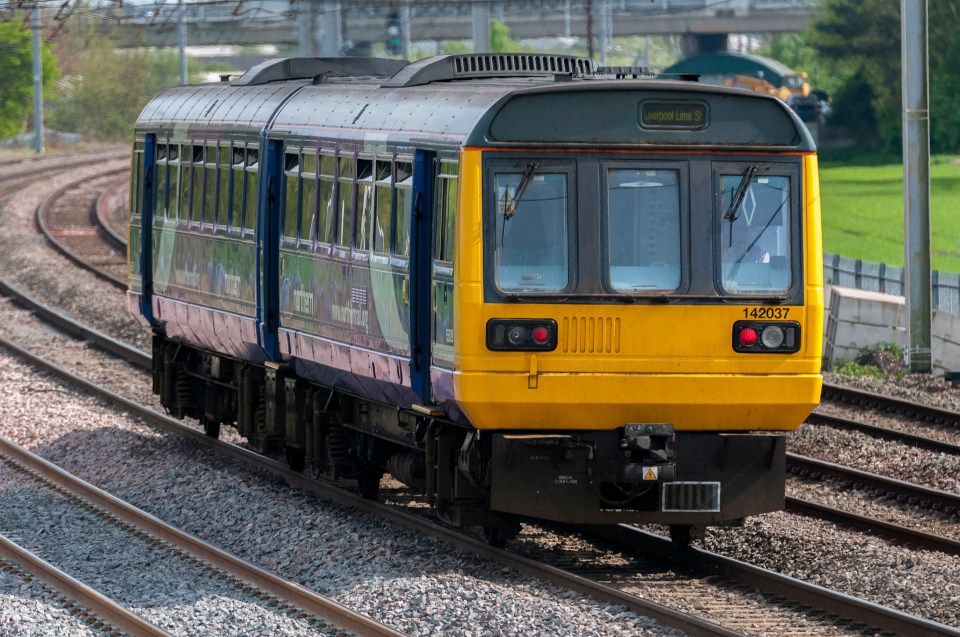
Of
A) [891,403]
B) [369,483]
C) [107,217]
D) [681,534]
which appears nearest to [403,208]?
[681,534]

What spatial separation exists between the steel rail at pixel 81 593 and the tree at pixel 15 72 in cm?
6126

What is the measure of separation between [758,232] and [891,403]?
7684 mm

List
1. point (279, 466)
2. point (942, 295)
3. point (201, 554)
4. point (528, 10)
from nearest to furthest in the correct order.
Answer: point (201, 554) < point (279, 466) < point (942, 295) < point (528, 10)

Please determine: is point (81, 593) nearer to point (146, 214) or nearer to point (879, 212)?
point (146, 214)

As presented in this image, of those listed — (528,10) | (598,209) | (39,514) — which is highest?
(528,10)

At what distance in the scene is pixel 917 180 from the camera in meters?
20.9

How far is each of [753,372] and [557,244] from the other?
1.36 metres

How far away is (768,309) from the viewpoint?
1059 cm

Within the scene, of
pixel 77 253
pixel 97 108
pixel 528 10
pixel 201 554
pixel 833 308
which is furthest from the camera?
pixel 528 10

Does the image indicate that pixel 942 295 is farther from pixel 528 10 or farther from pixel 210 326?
pixel 528 10

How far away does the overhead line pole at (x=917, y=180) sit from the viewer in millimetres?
20688

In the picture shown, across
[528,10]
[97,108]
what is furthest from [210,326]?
[528,10]

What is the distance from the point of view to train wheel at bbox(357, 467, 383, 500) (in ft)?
43.9

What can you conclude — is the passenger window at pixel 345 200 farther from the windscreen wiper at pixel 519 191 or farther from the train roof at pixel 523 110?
the windscreen wiper at pixel 519 191
